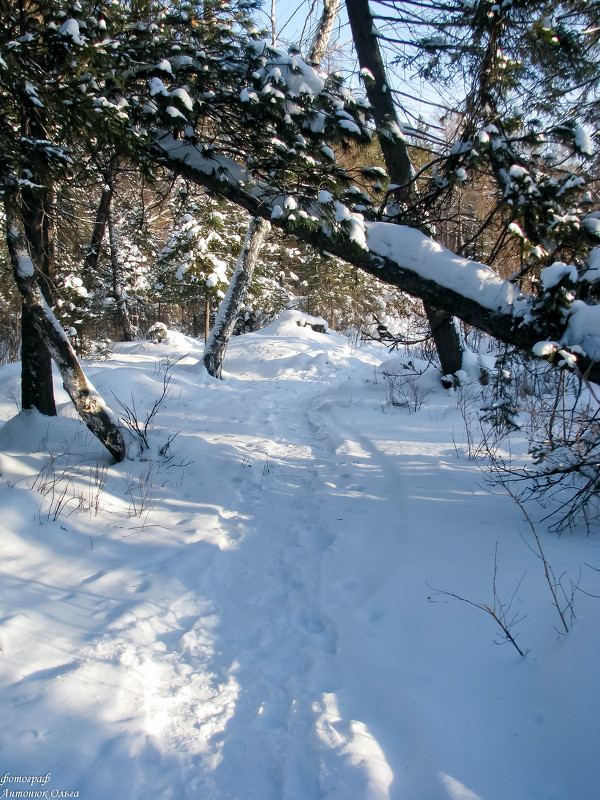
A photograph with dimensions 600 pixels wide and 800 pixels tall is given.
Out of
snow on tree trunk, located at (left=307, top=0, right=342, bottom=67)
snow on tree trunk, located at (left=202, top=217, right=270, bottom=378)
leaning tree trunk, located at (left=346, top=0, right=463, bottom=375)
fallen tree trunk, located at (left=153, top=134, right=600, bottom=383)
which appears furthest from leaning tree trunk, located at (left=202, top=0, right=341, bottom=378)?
fallen tree trunk, located at (left=153, top=134, right=600, bottom=383)

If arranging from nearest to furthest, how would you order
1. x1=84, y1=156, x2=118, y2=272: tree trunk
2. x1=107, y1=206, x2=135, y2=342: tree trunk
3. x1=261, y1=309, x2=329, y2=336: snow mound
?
x1=84, y1=156, x2=118, y2=272: tree trunk < x1=261, y1=309, x2=329, y2=336: snow mound < x1=107, y1=206, x2=135, y2=342: tree trunk

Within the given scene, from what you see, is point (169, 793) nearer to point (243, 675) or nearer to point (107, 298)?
point (243, 675)

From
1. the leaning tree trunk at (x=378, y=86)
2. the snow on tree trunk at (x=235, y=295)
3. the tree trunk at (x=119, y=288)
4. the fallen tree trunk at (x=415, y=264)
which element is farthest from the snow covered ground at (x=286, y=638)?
the tree trunk at (x=119, y=288)

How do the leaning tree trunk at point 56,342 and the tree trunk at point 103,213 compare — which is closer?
the leaning tree trunk at point 56,342

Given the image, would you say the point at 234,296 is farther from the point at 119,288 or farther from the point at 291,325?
the point at 119,288

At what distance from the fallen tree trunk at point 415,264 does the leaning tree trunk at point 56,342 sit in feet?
5.56

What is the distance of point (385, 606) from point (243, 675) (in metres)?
0.95

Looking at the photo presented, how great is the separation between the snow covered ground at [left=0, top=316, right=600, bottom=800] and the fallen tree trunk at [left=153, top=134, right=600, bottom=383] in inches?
57.8

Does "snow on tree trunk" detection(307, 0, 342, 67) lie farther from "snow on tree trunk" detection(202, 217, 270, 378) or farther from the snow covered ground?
the snow covered ground

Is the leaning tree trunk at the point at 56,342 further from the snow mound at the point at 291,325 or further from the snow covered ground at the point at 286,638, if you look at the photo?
the snow mound at the point at 291,325

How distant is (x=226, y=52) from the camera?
4.26 metres

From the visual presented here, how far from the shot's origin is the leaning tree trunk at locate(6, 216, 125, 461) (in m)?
Result: 4.41

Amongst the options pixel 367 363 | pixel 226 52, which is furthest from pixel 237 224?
pixel 226 52

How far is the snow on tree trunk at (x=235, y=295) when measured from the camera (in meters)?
10.6
